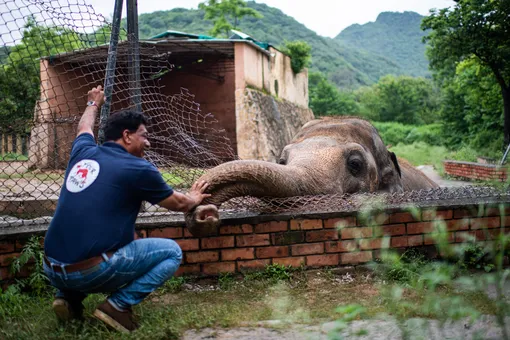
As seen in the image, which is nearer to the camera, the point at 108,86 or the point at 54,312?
the point at 54,312

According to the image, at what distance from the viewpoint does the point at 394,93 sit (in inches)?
3378

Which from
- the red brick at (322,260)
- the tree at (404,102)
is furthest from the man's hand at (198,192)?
the tree at (404,102)

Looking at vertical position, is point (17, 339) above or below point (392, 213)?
below

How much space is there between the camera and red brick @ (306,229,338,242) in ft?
16.6

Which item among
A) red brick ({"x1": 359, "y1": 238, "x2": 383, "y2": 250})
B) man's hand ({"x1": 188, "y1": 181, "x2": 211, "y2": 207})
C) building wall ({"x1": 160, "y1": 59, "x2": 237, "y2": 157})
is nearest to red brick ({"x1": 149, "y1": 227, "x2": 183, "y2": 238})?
man's hand ({"x1": 188, "y1": 181, "x2": 211, "y2": 207})

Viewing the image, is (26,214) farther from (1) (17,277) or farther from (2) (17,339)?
(2) (17,339)

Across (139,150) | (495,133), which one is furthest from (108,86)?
(495,133)

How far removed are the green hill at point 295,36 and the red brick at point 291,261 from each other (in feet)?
387

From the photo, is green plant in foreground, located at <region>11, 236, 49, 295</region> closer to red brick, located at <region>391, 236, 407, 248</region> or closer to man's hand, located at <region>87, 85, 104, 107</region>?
man's hand, located at <region>87, 85, 104, 107</region>

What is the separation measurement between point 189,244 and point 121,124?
145 cm

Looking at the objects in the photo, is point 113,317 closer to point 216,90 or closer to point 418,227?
point 418,227

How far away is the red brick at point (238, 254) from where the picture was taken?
4.93m

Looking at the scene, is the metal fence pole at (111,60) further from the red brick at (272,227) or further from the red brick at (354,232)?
the red brick at (354,232)

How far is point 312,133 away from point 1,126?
3590mm
